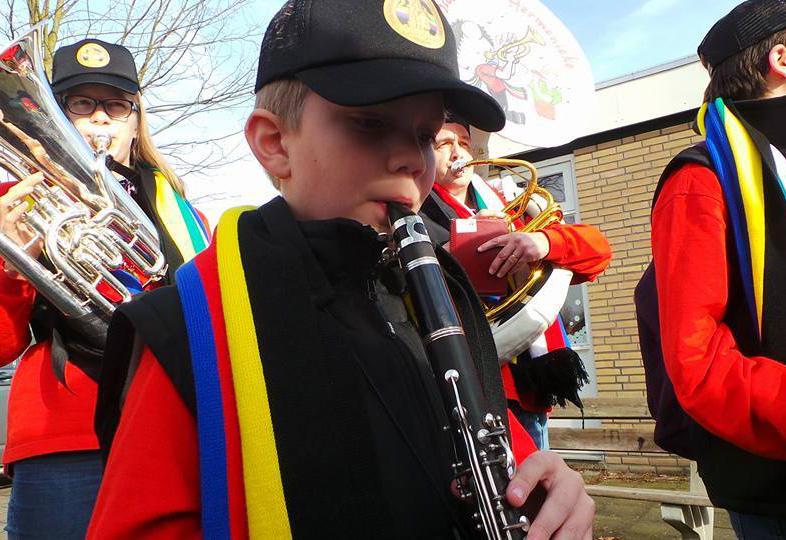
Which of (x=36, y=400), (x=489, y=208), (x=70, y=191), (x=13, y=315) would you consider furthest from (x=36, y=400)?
(x=489, y=208)

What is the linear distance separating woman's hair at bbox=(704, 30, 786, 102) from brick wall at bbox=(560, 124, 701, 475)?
5121 mm

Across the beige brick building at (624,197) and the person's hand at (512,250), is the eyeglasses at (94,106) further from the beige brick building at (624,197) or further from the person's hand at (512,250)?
the beige brick building at (624,197)

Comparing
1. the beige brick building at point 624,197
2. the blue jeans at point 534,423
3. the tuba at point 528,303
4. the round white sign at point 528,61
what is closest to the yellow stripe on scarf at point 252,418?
the tuba at point 528,303

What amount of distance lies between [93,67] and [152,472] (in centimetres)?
195

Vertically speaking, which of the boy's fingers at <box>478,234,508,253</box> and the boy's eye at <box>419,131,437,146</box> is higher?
the boy's eye at <box>419,131,437,146</box>

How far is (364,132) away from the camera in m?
1.18

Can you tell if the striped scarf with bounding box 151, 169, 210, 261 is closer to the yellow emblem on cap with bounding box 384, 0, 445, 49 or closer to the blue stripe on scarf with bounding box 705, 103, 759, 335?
the yellow emblem on cap with bounding box 384, 0, 445, 49

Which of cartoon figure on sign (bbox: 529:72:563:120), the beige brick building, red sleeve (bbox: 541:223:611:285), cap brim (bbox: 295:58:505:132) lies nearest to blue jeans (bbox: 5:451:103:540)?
cap brim (bbox: 295:58:505:132)

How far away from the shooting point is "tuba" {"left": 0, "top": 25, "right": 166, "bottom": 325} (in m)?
2.07

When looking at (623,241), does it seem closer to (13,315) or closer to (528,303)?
(528,303)

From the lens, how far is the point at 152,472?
3.03 feet

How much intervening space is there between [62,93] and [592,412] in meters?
4.48

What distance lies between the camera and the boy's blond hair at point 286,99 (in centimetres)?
122

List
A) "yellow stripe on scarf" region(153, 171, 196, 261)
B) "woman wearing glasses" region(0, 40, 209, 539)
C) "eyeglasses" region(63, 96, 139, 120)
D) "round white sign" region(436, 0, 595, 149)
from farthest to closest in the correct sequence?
"round white sign" region(436, 0, 595, 149) < "eyeglasses" region(63, 96, 139, 120) < "yellow stripe on scarf" region(153, 171, 196, 261) < "woman wearing glasses" region(0, 40, 209, 539)
